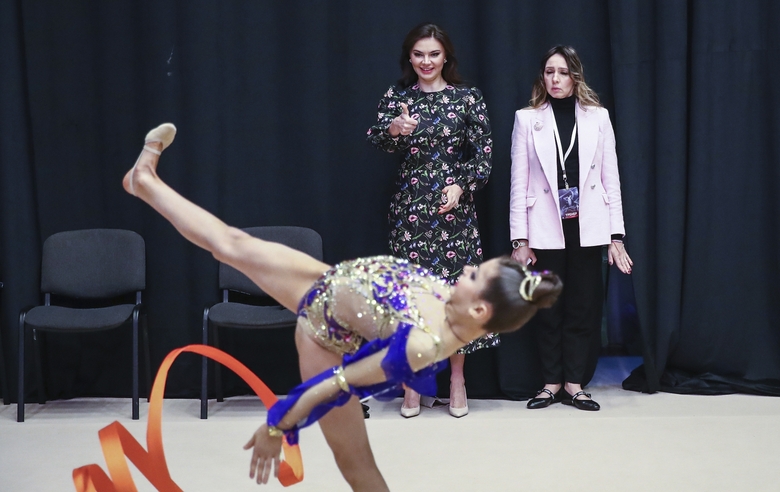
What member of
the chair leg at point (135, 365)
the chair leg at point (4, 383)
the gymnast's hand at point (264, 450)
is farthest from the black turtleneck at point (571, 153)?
the chair leg at point (4, 383)

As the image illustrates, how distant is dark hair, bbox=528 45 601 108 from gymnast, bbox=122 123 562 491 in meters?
2.22

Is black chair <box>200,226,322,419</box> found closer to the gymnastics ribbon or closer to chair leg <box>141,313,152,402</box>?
chair leg <box>141,313,152,402</box>

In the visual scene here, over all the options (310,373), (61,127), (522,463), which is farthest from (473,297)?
(61,127)

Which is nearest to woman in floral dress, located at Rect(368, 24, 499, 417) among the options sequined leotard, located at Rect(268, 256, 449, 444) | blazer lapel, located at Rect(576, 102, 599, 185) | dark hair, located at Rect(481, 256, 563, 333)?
blazer lapel, located at Rect(576, 102, 599, 185)

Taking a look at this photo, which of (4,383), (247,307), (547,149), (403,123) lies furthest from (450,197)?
(4,383)

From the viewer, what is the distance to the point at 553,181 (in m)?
4.39

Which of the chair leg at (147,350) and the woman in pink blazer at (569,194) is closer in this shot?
the woman in pink blazer at (569,194)

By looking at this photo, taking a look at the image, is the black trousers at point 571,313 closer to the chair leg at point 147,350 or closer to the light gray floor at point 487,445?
the light gray floor at point 487,445

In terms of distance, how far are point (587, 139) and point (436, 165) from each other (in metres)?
0.79

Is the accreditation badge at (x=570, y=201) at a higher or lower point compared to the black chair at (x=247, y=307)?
higher

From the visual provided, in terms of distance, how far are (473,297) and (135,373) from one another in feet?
8.77

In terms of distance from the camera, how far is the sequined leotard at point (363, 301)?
93.7 inches

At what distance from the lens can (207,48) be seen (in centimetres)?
477

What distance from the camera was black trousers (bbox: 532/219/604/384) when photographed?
450cm
